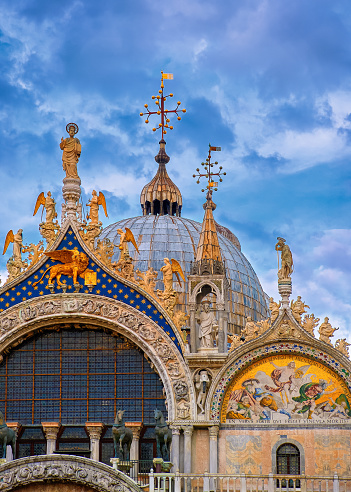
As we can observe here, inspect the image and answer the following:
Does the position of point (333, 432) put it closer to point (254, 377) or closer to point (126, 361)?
point (254, 377)

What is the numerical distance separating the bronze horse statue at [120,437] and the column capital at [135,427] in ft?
6.99

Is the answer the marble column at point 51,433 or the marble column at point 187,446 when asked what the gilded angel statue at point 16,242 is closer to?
the marble column at point 51,433

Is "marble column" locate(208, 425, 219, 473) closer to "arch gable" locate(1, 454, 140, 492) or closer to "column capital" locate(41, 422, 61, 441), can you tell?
"arch gable" locate(1, 454, 140, 492)

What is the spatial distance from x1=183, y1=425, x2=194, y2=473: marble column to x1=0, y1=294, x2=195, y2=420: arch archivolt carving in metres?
1.10

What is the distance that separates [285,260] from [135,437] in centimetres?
701

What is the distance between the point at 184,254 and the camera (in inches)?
1924

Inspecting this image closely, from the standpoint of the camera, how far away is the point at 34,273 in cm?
3816

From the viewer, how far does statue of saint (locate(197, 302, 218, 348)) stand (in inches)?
1458

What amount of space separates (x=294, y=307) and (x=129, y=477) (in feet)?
24.3

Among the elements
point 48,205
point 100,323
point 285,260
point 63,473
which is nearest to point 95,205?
point 48,205

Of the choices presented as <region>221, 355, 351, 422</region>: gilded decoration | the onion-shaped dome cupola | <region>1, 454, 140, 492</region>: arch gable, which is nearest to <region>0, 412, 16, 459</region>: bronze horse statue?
<region>1, 454, 140, 492</region>: arch gable

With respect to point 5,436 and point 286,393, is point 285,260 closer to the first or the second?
point 286,393

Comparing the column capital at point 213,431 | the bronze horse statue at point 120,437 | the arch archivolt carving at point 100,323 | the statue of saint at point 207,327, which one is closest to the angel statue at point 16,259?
the arch archivolt carving at point 100,323

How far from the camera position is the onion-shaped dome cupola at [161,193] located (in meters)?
50.8
